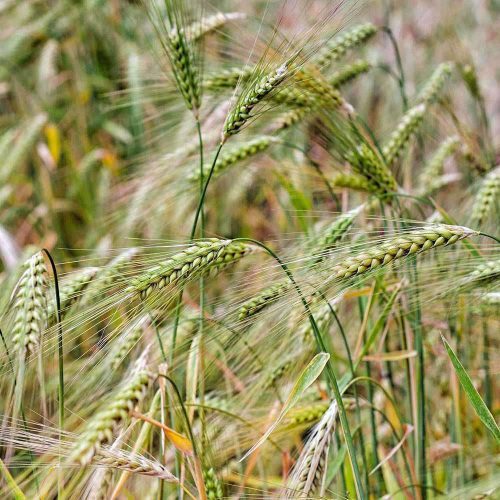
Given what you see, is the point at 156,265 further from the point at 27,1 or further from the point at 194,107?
the point at 27,1

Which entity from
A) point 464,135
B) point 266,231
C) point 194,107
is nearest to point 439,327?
point 464,135

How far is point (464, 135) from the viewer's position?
1740mm

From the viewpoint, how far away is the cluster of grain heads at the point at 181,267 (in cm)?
99

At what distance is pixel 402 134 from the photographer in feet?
5.10

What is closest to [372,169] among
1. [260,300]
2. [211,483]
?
[260,300]

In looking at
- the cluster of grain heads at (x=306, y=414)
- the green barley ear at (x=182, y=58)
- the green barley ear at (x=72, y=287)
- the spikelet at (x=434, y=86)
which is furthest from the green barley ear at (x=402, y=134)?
the green barley ear at (x=72, y=287)

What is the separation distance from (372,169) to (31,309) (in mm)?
647

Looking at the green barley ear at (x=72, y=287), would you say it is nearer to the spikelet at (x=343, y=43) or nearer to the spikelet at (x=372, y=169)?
the spikelet at (x=372, y=169)

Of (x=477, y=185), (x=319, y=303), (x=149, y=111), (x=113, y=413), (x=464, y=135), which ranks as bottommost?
(x=113, y=413)

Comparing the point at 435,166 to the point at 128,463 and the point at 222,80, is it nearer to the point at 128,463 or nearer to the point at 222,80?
the point at 222,80

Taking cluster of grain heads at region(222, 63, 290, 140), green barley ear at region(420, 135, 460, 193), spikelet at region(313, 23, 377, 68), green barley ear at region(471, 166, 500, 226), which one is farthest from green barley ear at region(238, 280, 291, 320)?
green barley ear at region(420, 135, 460, 193)

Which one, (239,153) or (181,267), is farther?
(239,153)

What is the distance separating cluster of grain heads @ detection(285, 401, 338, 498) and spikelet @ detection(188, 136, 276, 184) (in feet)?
2.01

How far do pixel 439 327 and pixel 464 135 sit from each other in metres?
A: 0.49
